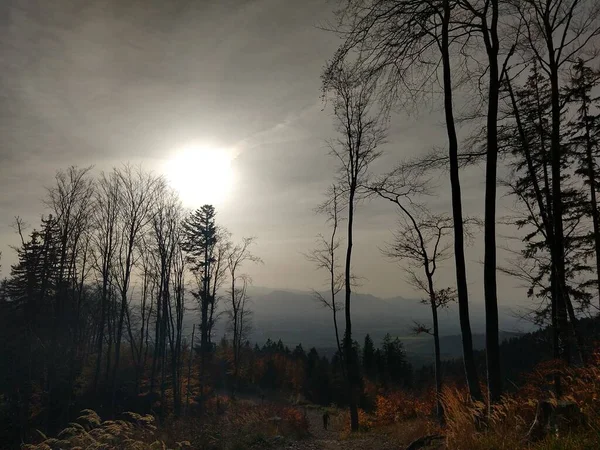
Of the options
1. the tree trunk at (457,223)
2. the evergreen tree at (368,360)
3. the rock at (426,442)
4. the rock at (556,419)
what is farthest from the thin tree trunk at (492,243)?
the evergreen tree at (368,360)

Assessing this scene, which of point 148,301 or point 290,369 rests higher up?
point 148,301

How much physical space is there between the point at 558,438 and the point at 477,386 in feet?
11.5

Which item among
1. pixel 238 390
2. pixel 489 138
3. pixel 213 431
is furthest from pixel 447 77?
pixel 238 390

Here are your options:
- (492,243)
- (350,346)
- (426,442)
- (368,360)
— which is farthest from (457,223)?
(368,360)

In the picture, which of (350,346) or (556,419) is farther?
(350,346)

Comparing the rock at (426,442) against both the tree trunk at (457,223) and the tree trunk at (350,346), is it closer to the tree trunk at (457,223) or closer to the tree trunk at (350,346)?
the tree trunk at (457,223)

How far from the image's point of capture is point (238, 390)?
139 feet

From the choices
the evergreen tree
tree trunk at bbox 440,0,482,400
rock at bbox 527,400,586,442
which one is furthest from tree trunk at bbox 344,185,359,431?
the evergreen tree

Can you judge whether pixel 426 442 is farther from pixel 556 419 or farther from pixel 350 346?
pixel 350 346

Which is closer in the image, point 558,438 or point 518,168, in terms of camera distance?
point 558,438

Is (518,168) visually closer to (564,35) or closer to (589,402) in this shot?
(564,35)

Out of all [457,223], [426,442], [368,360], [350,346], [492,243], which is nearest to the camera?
[492,243]

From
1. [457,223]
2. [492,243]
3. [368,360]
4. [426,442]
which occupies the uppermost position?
[457,223]

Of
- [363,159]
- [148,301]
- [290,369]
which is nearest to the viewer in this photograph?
[363,159]
